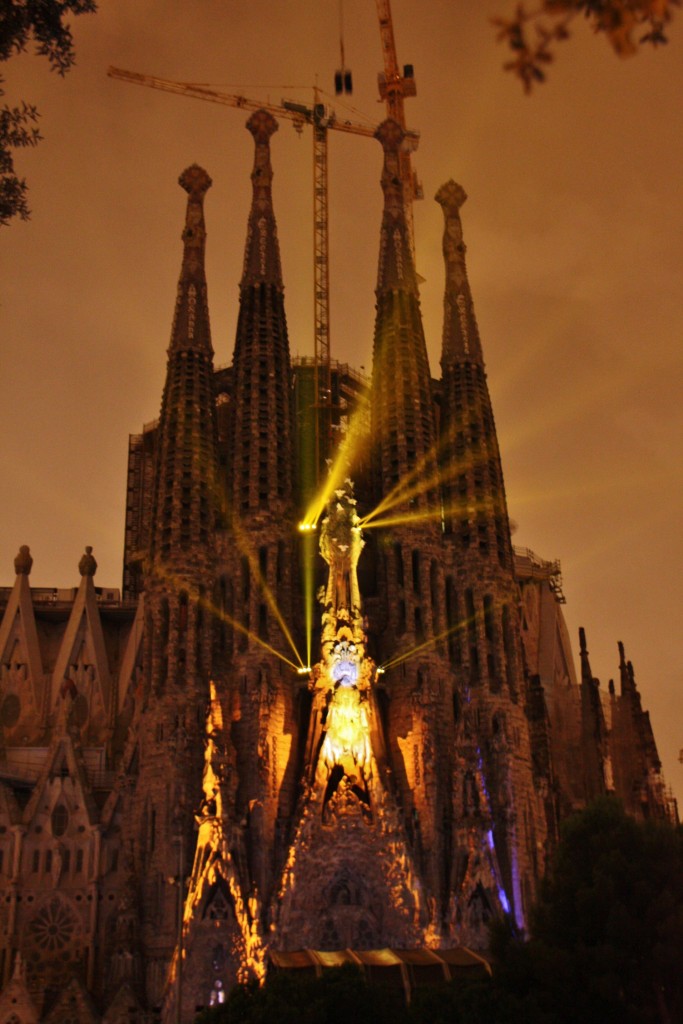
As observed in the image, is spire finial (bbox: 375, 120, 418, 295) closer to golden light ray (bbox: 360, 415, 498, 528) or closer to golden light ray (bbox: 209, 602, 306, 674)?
golden light ray (bbox: 360, 415, 498, 528)

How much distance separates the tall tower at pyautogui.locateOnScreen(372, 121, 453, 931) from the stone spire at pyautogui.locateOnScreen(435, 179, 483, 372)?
1.96 meters

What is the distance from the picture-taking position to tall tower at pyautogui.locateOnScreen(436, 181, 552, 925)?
5319 centimetres

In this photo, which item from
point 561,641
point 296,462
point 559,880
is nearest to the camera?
point 559,880

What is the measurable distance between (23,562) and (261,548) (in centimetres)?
2057

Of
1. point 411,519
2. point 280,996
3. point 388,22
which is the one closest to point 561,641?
point 411,519

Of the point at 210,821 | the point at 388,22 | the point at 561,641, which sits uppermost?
the point at 388,22

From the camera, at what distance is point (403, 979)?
35625mm

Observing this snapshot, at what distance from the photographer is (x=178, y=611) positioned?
5531 centimetres

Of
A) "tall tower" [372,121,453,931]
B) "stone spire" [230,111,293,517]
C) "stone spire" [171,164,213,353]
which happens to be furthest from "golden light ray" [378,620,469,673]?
"stone spire" [171,164,213,353]

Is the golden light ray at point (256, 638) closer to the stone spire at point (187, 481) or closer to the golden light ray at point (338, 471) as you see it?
the stone spire at point (187, 481)

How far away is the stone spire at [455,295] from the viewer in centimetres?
6406

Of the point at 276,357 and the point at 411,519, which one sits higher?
the point at 276,357

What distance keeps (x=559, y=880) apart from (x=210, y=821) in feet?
59.3

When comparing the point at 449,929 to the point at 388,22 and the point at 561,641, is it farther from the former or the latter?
the point at 388,22
